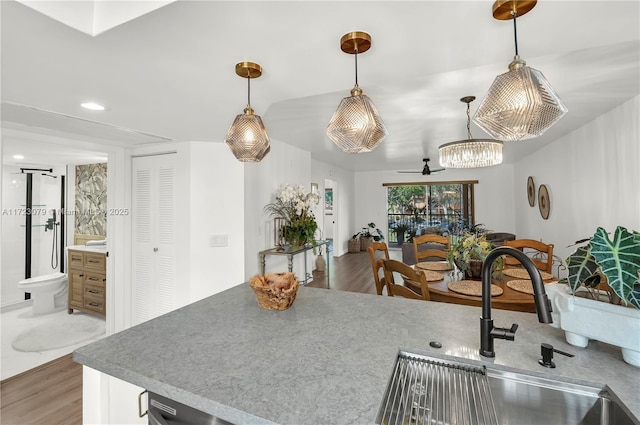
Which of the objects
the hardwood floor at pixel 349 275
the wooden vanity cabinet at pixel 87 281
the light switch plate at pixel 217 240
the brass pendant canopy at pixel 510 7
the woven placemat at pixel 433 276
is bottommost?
the hardwood floor at pixel 349 275

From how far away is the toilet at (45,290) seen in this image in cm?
373

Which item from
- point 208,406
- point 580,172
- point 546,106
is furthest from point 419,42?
point 580,172

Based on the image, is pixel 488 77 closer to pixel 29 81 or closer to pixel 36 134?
pixel 29 81

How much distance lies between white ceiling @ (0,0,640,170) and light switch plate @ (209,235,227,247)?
116 centimetres

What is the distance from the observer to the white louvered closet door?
10.2ft

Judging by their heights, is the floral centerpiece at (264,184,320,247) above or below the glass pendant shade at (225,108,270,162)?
below

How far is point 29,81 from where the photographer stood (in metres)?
1.60

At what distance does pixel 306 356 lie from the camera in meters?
0.98

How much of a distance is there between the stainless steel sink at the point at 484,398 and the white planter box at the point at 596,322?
0.55ft

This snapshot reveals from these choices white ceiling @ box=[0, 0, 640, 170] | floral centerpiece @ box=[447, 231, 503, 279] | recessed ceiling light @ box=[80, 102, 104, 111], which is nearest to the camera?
white ceiling @ box=[0, 0, 640, 170]

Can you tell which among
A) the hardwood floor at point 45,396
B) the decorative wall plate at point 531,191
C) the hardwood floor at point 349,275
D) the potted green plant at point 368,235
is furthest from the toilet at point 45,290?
the decorative wall plate at point 531,191

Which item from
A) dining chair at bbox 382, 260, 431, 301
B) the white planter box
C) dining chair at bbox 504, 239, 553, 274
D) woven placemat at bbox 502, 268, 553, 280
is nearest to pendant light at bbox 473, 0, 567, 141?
the white planter box

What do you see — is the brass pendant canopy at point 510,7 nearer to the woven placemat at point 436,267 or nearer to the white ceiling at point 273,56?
the white ceiling at point 273,56

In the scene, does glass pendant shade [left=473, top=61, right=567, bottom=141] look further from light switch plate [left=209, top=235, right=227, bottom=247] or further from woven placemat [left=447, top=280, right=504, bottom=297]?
light switch plate [left=209, top=235, right=227, bottom=247]
